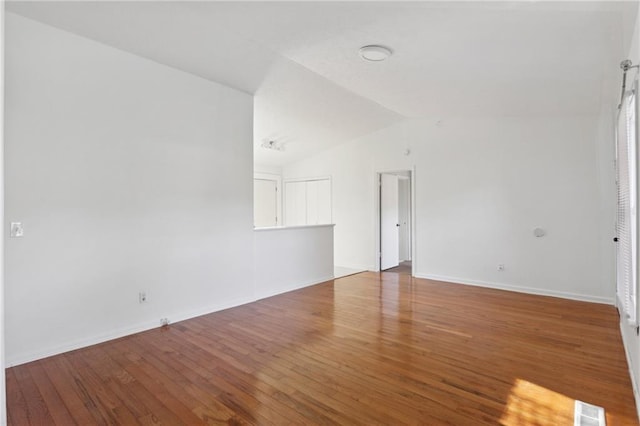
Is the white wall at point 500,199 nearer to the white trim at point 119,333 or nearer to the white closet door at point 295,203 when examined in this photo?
the white closet door at point 295,203

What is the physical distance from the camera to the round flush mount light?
120 inches

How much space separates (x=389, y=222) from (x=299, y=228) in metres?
2.32

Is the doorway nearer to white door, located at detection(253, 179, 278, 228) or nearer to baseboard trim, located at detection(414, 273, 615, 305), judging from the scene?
baseboard trim, located at detection(414, 273, 615, 305)

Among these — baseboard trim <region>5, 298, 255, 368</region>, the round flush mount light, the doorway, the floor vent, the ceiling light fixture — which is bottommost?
the floor vent

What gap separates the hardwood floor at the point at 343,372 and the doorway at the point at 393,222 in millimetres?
2758

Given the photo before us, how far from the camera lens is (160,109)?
148 inches

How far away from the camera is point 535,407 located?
7.23 ft

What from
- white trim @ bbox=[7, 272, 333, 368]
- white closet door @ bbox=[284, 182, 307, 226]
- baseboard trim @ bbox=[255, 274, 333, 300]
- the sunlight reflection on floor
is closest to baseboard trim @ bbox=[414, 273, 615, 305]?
baseboard trim @ bbox=[255, 274, 333, 300]

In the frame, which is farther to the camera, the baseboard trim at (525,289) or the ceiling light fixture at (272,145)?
the ceiling light fixture at (272,145)

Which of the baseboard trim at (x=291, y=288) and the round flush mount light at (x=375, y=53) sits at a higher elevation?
the round flush mount light at (x=375, y=53)

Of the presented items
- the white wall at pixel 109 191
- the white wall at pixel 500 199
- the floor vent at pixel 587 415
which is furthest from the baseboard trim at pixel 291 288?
the floor vent at pixel 587 415

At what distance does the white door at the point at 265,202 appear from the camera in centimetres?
816

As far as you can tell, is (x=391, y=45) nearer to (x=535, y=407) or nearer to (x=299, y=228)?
(x=535, y=407)

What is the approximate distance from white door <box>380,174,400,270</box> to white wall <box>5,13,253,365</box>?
10.6 feet
